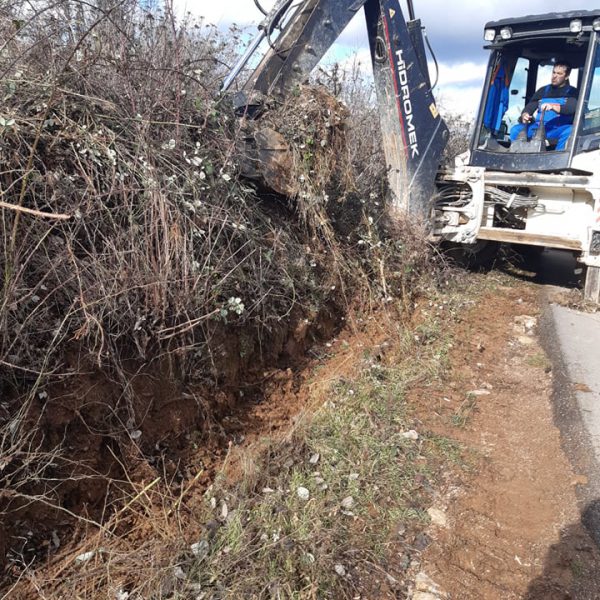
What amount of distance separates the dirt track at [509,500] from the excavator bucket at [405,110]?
219 cm

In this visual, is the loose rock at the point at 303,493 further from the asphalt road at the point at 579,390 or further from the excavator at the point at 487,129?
the excavator at the point at 487,129

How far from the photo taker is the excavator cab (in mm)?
5965

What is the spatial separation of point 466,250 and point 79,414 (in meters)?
5.81

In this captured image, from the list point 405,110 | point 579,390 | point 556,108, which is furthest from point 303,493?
point 556,108

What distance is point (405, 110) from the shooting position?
5.97 metres

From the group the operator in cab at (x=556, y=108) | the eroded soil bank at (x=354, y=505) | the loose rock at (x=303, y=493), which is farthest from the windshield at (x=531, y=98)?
the loose rock at (x=303, y=493)

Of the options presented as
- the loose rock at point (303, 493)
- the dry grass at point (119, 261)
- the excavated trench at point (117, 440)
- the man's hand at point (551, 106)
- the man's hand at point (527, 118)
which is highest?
the man's hand at point (551, 106)

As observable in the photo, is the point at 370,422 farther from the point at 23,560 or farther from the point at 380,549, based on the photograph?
the point at 23,560

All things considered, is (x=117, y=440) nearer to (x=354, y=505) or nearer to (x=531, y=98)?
(x=354, y=505)

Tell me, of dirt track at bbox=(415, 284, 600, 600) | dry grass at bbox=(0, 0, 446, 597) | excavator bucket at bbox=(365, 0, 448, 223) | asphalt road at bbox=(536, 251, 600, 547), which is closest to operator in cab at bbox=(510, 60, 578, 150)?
excavator bucket at bbox=(365, 0, 448, 223)

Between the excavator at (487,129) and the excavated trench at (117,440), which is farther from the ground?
the excavator at (487,129)

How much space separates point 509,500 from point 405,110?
4.32 m

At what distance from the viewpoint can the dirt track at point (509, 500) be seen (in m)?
2.68

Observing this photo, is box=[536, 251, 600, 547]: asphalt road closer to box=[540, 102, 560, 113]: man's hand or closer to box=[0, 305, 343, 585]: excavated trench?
box=[0, 305, 343, 585]: excavated trench
